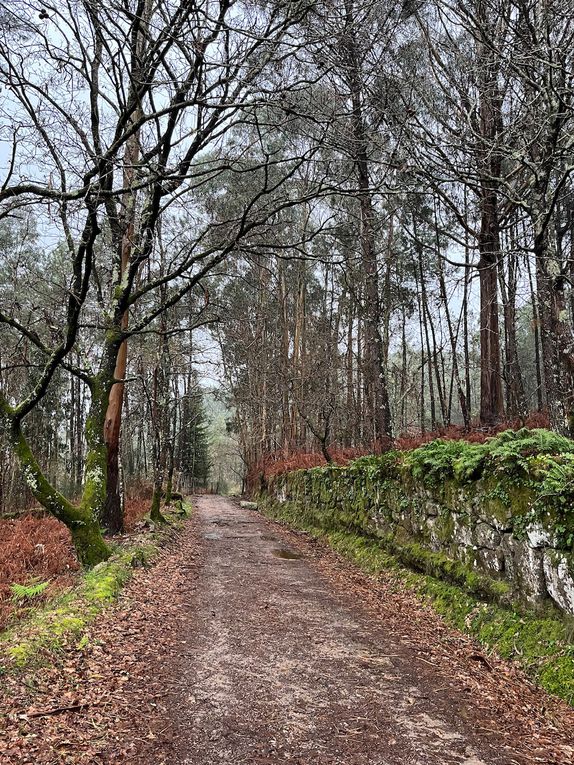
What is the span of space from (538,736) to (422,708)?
2.39ft

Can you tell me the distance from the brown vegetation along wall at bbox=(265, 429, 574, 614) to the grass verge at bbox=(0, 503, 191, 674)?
390cm

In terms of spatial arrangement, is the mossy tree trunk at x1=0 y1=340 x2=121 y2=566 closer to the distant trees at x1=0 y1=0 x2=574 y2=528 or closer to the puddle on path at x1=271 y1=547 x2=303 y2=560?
the distant trees at x1=0 y1=0 x2=574 y2=528

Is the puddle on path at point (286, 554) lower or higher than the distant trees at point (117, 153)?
lower

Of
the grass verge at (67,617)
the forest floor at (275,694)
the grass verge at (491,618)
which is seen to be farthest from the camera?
the grass verge at (491,618)

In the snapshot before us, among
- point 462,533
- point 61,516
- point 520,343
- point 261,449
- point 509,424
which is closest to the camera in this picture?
point 462,533

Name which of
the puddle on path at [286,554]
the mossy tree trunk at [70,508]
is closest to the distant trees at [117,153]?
the mossy tree trunk at [70,508]

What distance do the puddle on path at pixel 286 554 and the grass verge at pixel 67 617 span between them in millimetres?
2654

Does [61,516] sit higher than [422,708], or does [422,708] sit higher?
[61,516]

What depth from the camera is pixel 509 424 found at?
10.4 meters

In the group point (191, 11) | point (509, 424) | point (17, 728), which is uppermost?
point (191, 11)

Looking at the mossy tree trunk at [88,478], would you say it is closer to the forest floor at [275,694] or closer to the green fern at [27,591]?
the green fern at [27,591]

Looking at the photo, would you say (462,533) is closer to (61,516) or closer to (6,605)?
Result: (61,516)

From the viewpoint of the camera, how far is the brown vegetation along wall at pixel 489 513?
4105 millimetres

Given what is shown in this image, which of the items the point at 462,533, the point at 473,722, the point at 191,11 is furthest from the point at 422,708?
the point at 191,11
